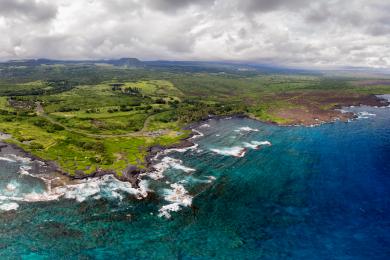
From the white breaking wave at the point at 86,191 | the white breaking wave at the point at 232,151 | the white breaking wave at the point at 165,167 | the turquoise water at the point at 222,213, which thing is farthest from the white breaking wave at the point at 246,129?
the white breaking wave at the point at 86,191

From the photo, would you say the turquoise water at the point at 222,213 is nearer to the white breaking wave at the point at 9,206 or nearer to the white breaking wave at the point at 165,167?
the white breaking wave at the point at 165,167

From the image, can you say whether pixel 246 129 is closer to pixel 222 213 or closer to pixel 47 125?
pixel 222 213

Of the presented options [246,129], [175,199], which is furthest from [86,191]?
[246,129]

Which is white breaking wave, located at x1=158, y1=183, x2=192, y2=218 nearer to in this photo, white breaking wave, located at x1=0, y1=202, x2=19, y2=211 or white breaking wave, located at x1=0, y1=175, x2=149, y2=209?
white breaking wave, located at x1=0, y1=175, x2=149, y2=209

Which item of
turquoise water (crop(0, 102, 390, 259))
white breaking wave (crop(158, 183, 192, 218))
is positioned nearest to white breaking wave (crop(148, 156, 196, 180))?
turquoise water (crop(0, 102, 390, 259))

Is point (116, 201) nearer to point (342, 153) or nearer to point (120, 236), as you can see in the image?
point (120, 236)
